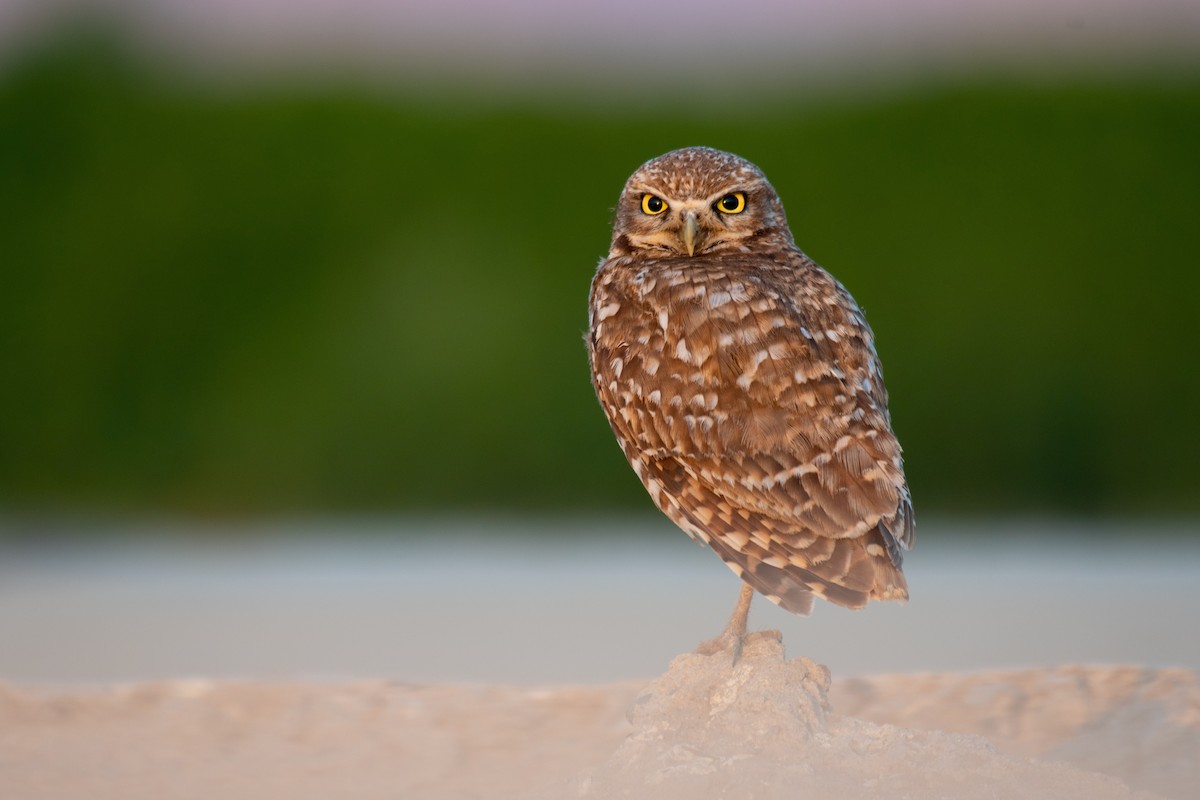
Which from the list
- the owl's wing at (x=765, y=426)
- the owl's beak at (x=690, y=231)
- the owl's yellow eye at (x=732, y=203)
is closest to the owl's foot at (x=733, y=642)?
the owl's wing at (x=765, y=426)

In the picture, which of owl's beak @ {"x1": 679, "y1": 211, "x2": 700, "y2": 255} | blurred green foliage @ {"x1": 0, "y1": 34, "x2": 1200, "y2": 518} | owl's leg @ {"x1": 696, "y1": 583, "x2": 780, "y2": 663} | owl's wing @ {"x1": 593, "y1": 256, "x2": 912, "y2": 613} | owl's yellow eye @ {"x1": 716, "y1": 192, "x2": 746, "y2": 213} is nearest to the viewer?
owl's wing @ {"x1": 593, "y1": 256, "x2": 912, "y2": 613}

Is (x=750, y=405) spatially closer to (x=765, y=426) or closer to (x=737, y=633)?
(x=765, y=426)

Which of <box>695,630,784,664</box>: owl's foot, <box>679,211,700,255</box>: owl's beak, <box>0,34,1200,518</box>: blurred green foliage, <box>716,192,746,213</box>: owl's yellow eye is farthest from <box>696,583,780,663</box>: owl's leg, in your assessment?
<box>0,34,1200,518</box>: blurred green foliage

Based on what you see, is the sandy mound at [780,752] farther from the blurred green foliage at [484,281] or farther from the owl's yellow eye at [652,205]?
the blurred green foliage at [484,281]

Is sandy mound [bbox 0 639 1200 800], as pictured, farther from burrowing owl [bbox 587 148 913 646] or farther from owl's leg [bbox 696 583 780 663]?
burrowing owl [bbox 587 148 913 646]

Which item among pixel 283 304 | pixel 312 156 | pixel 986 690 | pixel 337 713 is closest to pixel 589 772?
pixel 337 713

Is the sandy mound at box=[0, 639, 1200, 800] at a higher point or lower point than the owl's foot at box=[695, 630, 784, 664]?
lower

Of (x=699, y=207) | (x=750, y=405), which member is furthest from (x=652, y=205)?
(x=750, y=405)

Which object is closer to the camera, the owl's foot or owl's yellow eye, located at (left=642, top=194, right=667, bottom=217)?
the owl's foot
